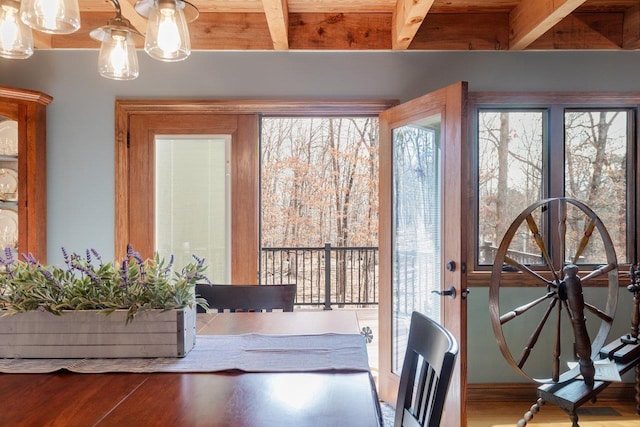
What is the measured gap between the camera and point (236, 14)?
2918 millimetres

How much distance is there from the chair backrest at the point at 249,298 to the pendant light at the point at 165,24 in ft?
3.65

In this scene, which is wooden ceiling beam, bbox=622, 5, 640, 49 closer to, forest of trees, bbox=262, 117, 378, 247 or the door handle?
the door handle

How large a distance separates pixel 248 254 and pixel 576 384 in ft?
Answer: 6.49

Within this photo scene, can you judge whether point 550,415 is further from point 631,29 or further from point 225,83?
point 225,83

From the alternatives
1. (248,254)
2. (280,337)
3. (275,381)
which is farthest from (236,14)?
(275,381)

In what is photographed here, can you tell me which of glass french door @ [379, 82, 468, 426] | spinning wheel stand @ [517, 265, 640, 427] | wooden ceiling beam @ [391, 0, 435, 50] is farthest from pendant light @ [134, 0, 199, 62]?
spinning wheel stand @ [517, 265, 640, 427]

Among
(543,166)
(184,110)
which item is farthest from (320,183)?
(543,166)

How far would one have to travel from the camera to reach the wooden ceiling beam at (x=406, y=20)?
7.54 ft

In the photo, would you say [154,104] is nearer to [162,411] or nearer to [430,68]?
[430,68]

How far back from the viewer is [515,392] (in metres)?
2.97

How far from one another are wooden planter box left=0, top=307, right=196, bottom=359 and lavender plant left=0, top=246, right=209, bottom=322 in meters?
0.02

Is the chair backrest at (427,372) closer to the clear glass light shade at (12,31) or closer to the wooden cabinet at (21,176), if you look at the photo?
the clear glass light shade at (12,31)

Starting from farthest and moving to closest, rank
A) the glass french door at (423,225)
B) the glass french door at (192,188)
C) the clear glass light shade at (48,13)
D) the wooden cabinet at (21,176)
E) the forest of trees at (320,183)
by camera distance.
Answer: the forest of trees at (320,183) < the glass french door at (192,188) < the wooden cabinet at (21,176) < the glass french door at (423,225) < the clear glass light shade at (48,13)

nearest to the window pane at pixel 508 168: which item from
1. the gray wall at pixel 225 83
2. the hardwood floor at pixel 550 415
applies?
the gray wall at pixel 225 83
